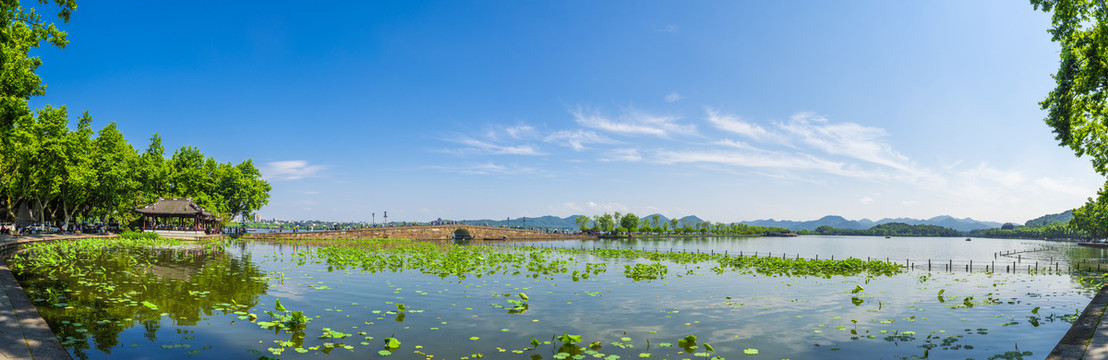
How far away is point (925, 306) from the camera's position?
65.2ft

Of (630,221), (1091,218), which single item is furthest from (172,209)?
(1091,218)

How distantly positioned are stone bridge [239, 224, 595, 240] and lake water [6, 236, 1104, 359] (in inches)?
2147

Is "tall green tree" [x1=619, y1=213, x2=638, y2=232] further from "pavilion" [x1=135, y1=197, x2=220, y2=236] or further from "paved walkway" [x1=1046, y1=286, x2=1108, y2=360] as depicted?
"paved walkway" [x1=1046, y1=286, x2=1108, y2=360]

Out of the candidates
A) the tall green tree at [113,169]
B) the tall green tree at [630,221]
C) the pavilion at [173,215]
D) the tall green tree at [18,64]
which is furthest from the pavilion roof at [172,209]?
the tall green tree at [630,221]

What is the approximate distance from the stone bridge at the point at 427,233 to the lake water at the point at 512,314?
54533 millimetres

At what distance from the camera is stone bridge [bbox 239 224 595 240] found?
8012 centimetres

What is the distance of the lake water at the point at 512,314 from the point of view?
11367mm

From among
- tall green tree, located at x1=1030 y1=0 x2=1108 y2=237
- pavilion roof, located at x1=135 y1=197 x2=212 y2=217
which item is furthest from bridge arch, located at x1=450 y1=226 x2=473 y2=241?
tall green tree, located at x1=1030 y1=0 x2=1108 y2=237

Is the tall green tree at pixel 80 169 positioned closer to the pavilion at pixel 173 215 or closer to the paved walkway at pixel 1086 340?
the pavilion at pixel 173 215

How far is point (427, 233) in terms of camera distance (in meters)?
94.6

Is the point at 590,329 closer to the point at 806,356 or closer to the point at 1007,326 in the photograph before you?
the point at 806,356

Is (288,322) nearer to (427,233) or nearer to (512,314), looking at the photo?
(512,314)

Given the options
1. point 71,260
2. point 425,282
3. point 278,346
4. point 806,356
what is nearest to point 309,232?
point 71,260

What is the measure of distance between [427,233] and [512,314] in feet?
268
